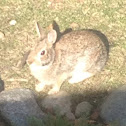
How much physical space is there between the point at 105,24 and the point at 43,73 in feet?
6.25

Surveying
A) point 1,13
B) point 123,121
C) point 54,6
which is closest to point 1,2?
point 1,13

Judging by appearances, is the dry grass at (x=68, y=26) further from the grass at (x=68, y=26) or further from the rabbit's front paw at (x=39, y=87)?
the rabbit's front paw at (x=39, y=87)

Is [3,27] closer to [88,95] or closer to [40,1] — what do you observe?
[40,1]

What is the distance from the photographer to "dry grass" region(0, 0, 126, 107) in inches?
244

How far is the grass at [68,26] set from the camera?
618 cm

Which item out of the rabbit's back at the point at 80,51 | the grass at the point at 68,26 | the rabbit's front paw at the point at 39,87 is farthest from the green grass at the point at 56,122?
the rabbit's back at the point at 80,51

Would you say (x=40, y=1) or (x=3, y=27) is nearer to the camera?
(x=3, y=27)

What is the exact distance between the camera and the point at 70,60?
5.98 meters

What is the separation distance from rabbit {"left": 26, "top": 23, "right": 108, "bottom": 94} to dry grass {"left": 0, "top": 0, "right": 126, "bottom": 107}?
17 centimetres

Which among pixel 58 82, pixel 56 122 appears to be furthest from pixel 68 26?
pixel 56 122

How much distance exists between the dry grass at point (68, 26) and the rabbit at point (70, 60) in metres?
0.17

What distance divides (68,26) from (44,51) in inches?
67.6

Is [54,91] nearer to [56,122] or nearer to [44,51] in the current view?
[44,51]

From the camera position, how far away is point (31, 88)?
6129 millimetres
